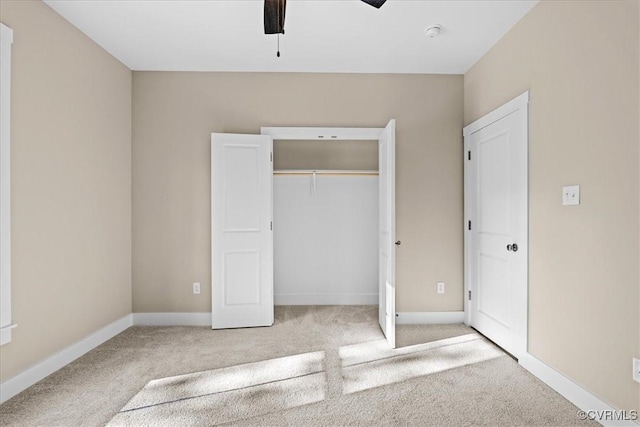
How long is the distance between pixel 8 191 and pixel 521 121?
3.42 meters

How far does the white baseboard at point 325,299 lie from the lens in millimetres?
4527

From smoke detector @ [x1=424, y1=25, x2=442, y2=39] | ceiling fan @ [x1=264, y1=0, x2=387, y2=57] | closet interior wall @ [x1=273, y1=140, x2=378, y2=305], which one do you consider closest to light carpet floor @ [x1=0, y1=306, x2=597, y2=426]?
closet interior wall @ [x1=273, y1=140, x2=378, y2=305]

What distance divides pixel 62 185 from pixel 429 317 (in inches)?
136

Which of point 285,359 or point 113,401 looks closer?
point 113,401

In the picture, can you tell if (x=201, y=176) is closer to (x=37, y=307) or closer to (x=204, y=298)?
(x=204, y=298)

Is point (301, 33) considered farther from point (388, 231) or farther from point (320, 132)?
point (388, 231)

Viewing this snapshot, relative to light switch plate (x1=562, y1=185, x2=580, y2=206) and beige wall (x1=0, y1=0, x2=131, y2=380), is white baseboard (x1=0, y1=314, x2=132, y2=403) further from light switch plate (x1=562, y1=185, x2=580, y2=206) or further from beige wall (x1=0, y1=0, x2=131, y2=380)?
light switch plate (x1=562, y1=185, x2=580, y2=206)

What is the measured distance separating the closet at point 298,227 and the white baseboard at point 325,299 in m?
0.01

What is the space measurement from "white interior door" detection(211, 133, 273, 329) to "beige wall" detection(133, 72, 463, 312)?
0.22 m

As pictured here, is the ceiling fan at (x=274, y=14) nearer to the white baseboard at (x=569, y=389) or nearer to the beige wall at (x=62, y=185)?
the beige wall at (x=62, y=185)

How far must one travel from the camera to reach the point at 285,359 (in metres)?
2.88

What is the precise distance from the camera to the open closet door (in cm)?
310

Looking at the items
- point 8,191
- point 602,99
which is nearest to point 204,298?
point 8,191

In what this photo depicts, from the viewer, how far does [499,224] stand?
3.11 meters
